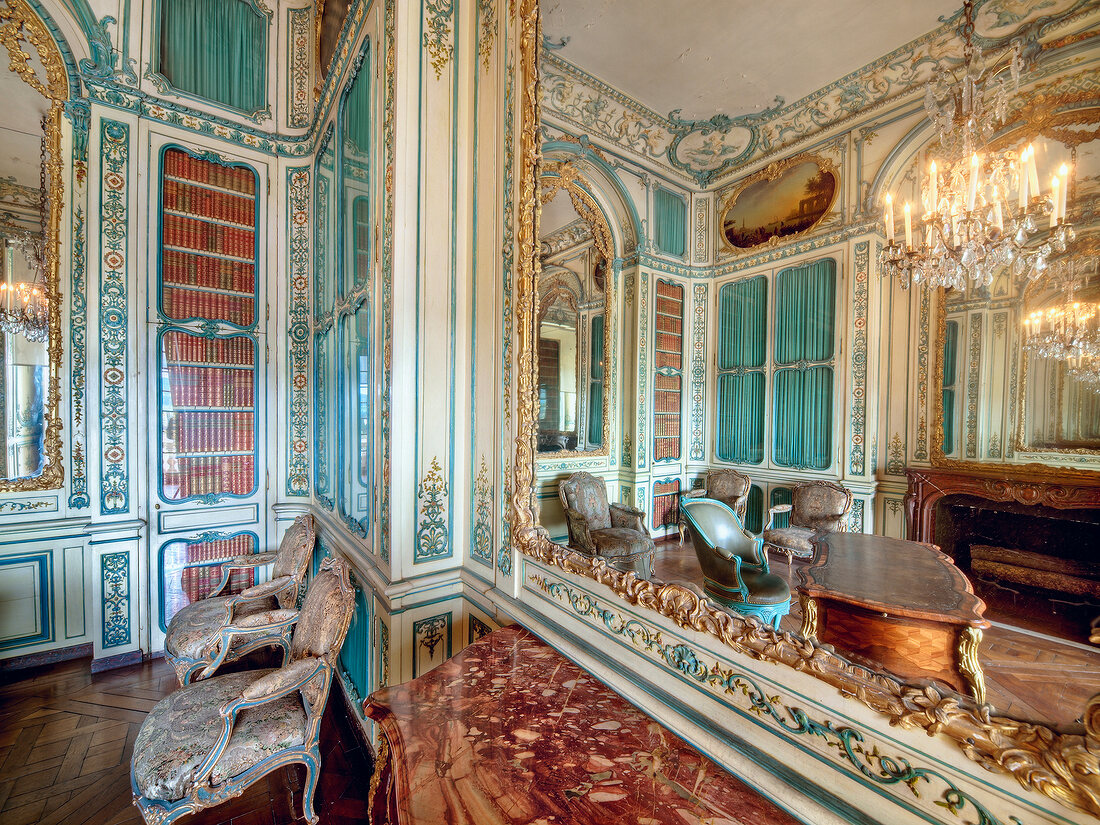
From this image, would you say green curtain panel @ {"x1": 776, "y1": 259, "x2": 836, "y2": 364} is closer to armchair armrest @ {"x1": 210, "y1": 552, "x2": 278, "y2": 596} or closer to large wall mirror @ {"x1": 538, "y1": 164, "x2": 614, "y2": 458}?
large wall mirror @ {"x1": 538, "y1": 164, "x2": 614, "y2": 458}

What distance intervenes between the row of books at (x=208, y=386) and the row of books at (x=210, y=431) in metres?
0.08

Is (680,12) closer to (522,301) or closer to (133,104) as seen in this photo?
(522,301)

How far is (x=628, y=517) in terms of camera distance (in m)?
1.34

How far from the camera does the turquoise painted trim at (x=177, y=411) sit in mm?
3035

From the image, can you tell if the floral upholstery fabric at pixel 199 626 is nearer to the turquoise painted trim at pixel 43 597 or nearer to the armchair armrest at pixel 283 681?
the armchair armrest at pixel 283 681

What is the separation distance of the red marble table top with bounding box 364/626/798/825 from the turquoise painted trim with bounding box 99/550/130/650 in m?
2.94

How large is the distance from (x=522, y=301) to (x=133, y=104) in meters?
3.33

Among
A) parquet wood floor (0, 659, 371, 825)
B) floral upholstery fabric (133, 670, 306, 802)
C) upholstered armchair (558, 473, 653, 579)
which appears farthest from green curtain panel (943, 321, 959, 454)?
parquet wood floor (0, 659, 371, 825)

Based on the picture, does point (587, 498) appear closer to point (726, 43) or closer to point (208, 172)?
point (726, 43)

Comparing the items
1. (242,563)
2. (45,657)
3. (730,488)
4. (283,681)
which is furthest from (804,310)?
(45,657)

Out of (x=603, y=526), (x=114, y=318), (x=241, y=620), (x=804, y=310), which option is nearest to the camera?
(x=804, y=310)

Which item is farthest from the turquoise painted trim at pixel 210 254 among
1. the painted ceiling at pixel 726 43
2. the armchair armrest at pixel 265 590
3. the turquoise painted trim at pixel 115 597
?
the painted ceiling at pixel 726 43

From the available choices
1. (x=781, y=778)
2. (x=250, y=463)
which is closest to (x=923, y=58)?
(x=781, y=778)

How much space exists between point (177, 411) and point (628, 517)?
10.9 ft
